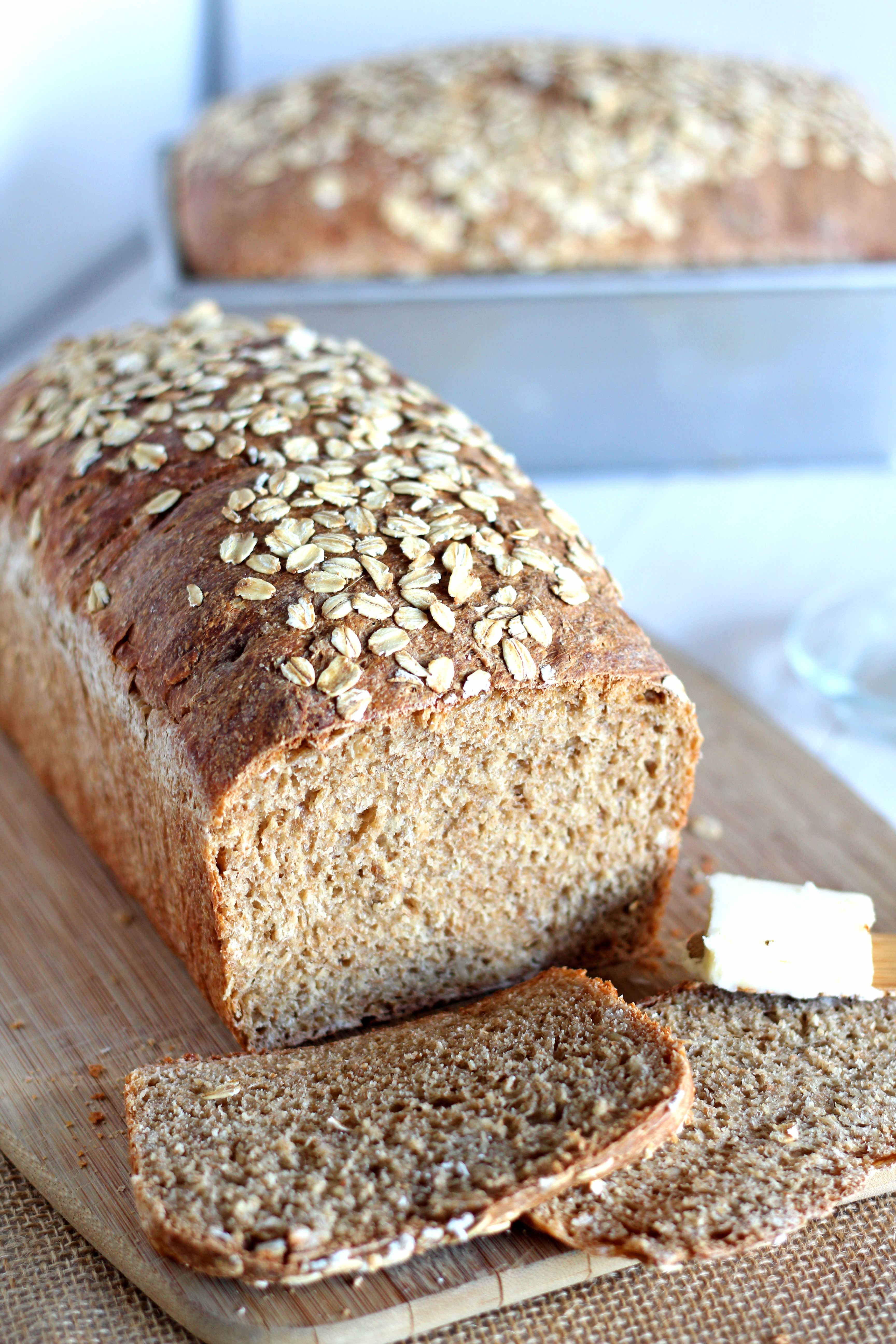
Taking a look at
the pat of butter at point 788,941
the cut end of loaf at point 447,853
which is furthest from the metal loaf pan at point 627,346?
the pat of butter at point 788,941

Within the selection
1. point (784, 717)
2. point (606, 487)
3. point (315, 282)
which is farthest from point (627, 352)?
point (784, 717)

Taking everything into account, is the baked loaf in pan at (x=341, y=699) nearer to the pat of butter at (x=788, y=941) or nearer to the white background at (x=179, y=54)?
the pat of butter at (x=788, y=941)

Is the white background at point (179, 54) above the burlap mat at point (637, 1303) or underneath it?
above

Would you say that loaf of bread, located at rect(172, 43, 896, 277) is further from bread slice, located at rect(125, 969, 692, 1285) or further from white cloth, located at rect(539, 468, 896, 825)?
bread slice, located at rect(125, 969, 692, 1285)

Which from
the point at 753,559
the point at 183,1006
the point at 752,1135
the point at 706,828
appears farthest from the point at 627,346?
the point at 752,1135

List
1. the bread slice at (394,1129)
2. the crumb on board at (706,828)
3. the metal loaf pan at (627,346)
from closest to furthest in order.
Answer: the bread slice at (394,1129) < the crumb on board at (706,828) < the metal loaf pan at (627,346)

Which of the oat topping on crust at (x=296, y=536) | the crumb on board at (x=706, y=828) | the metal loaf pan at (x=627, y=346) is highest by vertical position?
Answer: the oat topping on crust at (x=296, y=536)

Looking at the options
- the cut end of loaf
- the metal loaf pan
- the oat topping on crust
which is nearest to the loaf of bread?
the metal loaf pan
